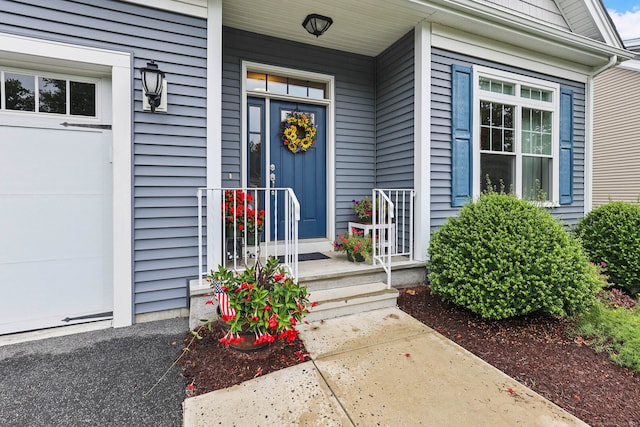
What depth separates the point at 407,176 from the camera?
12.6 ft

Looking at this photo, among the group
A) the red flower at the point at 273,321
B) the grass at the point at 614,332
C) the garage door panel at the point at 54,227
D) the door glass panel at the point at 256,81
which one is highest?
the door glass panel at the point at 256,81

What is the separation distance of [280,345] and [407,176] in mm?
2544

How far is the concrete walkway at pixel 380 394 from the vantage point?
1.61 meters

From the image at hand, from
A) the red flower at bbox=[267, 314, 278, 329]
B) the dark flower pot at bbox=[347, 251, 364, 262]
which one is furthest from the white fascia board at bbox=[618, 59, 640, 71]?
the red flower at bbox=[267, 314, 278, 329]

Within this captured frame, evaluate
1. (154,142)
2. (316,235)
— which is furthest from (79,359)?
(316,235)

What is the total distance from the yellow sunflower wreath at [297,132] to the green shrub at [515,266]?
2.23 m

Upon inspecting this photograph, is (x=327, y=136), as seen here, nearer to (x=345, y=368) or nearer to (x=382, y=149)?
(x=382, y=149)

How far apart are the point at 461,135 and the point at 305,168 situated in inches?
79.9

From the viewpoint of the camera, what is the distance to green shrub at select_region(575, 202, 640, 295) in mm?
3645

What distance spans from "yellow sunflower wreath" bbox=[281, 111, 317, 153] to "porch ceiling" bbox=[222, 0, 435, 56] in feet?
3.18

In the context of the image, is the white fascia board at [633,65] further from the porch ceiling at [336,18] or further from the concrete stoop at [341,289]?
the concrete stoop at [341,289]

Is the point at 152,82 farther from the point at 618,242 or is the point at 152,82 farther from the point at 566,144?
the point at 566,144

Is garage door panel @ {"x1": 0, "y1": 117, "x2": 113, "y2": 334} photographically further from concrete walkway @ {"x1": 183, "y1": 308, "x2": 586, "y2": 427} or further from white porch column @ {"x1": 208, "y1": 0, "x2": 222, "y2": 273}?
concrete walkway @ {"x1": 183, "y1": 308, "x2": 586, "y2": 427}

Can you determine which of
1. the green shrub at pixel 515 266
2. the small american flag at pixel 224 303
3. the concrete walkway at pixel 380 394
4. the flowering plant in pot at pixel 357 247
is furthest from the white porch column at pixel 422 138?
the small american flag at pixel 224 303
